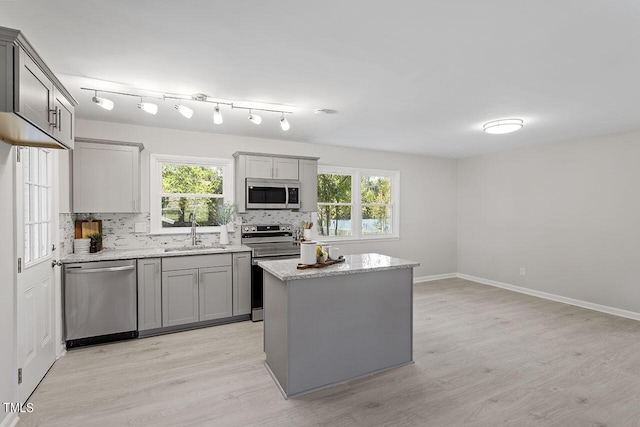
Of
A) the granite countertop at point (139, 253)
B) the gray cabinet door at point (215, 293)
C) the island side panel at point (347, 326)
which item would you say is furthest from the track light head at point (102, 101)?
the island side panel at point (347, 326)

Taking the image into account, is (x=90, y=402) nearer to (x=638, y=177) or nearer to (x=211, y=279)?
(x=211, y=279)

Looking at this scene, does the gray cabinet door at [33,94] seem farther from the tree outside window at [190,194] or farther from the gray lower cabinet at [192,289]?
the tree outside window at [190,194]

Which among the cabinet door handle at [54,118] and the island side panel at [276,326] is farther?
the island side panel at [276,326]

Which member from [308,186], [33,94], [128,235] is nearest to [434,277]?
[308,186]

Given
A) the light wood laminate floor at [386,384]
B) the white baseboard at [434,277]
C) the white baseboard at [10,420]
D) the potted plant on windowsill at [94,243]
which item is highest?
the potted plant on windowsill at [94,243]

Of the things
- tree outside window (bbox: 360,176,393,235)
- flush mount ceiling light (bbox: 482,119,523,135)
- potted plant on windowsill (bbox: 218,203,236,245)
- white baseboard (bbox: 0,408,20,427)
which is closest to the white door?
white baseboard (bbox: 0,408,20,427)

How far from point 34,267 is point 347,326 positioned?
8.31ft

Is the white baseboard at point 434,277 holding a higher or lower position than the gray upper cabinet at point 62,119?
lower

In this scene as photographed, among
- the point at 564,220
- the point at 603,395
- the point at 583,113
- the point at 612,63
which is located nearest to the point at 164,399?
the point at 603,395

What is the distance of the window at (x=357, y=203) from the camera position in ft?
17.5

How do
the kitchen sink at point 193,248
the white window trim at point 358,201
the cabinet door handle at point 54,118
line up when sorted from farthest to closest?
the white window trim at point 358,201, the kitchen sink at point 193,248, the cabinet door handle at point 54,118

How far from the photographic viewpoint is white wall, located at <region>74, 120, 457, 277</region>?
14.4ft

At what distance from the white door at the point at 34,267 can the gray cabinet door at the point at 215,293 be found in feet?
4.46

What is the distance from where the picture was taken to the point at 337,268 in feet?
8.41
